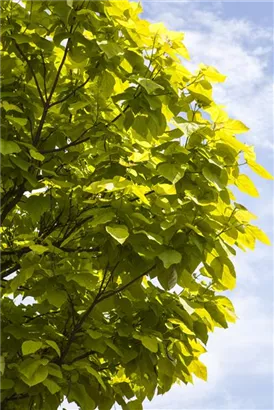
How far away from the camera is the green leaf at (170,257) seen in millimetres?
3637

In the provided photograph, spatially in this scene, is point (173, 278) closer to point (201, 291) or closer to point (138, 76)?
point (201, 291)

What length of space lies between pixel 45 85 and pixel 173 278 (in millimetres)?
1977

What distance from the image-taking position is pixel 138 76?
13.6 feet

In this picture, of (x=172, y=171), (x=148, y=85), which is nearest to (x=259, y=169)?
(x=172, y=171)

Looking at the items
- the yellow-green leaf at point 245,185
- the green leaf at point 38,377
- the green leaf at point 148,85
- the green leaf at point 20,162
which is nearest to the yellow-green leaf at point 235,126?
the yellow-green leaf at point 245,185

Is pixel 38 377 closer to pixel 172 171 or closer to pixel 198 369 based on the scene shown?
pixel 172 171

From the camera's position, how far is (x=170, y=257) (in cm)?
368

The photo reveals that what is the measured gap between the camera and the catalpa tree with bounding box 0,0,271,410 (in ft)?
12.9

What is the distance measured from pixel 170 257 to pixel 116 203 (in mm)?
506

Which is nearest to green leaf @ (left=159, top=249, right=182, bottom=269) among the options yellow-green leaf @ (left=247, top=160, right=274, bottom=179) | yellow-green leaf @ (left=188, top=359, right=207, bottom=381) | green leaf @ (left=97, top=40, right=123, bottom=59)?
yellow-green leaf @ (left=247, top=160, right=274, bottom=179)

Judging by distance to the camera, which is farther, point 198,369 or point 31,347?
point 198,369

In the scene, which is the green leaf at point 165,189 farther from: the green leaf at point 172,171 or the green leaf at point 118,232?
the green leaf at point 118,232

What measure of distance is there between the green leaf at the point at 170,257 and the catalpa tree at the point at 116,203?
0.01 metres

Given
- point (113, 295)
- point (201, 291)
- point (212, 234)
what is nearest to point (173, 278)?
point (212, 234)
